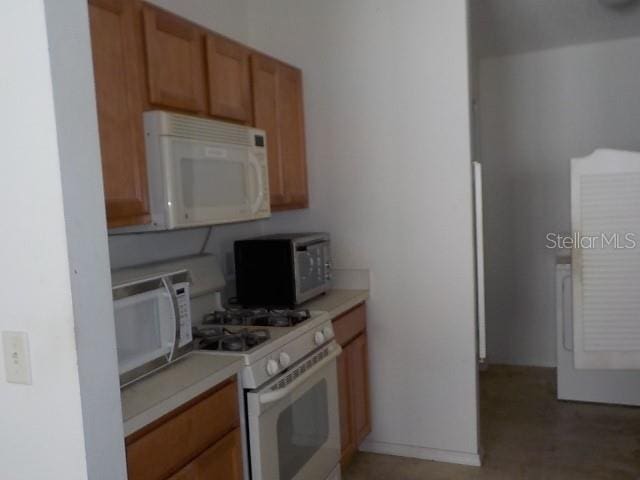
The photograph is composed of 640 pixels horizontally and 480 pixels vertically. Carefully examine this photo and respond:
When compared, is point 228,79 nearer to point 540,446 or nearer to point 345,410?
point 345,410

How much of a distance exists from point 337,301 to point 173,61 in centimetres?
128

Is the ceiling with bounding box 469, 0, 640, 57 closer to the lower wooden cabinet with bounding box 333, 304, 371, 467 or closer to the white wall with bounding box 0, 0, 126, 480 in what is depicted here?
the lower wooden cabinet with bounding box 333, 304, 371, 467

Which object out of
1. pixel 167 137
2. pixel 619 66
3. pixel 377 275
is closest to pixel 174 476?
pixel 167 137

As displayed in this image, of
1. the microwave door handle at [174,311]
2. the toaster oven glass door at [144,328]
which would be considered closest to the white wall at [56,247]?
the toaster oven glass door at [144,328]

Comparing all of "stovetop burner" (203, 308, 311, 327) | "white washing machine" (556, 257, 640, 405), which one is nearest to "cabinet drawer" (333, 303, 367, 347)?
"stovetop burner" (203, 308, 311, 327)

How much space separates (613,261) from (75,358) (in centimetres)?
253

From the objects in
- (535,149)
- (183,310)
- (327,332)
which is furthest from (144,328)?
(535,149)

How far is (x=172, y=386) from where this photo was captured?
5.33 feet

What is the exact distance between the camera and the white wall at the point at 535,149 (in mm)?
4043

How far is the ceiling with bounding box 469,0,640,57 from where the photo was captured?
10.6 feet

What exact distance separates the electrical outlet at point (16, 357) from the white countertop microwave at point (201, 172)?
69 centimetres

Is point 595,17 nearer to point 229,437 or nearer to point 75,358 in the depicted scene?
point 229,437

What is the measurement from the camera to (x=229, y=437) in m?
1.81

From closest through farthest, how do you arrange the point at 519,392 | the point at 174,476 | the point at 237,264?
the point at 174,476
the point at 237,264
the point at 519,392
